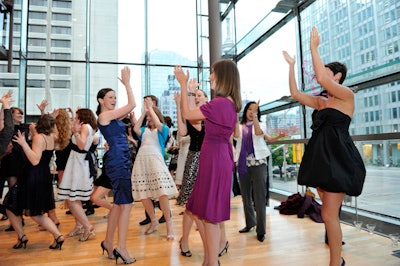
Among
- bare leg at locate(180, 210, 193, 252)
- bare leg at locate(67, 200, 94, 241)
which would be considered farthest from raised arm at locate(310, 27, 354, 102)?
bare leg at locate(67, 200, 94, 241)

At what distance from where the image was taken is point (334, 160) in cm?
193

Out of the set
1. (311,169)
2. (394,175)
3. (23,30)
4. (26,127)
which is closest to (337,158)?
(311,169)

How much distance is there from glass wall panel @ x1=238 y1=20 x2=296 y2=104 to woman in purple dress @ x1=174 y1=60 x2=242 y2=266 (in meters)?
3.52

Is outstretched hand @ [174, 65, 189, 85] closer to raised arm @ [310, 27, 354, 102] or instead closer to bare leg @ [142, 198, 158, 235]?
raised arm @ [310, 27, 354, 102]

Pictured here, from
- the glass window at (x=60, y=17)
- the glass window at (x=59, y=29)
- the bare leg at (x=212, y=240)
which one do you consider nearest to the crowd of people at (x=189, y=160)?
the bare leg at (x=212, y=240)

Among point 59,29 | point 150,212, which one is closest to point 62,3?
point 59,29

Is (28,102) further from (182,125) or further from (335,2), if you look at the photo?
(335,2)

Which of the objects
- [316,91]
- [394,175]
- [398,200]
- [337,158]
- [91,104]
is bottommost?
[398,200]

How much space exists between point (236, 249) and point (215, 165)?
1.40m

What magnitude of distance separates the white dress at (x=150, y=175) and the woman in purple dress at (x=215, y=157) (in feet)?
4.57

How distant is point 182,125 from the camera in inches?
96.9

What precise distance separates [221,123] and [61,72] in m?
7.55

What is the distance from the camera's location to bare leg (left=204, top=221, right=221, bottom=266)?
5.82ft

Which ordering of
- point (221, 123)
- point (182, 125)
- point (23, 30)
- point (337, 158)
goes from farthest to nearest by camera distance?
point (23, 30) < point (182, 125) < point (337, 158) < point (221, 123)
